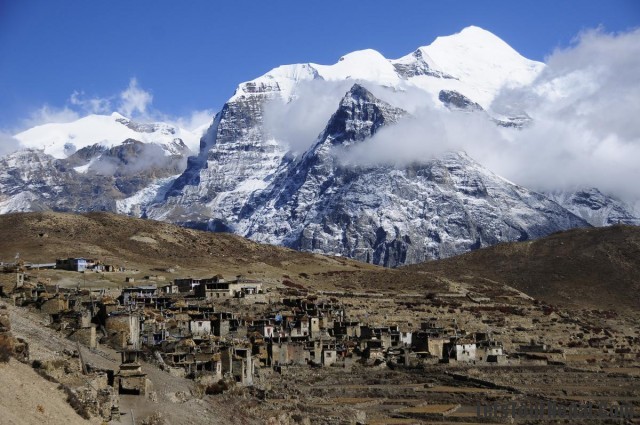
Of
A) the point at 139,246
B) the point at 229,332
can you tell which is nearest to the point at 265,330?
the point at 229,332

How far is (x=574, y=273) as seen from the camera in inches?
7136

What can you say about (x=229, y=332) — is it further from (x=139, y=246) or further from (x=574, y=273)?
(x=574, y=273)

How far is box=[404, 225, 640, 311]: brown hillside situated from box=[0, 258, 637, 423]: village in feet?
99.3

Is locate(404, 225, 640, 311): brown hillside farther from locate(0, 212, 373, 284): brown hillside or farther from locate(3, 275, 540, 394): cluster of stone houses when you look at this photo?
locate(3, 275, 540, 394): cluster of stone houses

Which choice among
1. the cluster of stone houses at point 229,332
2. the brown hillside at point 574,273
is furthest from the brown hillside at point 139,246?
the cluster of stone houses at point 229,332

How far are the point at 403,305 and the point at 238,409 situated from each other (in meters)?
76.8

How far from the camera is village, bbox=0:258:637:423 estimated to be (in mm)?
50094

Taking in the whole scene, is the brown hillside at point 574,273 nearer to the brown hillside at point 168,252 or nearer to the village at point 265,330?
the brown hillside at point 168,252

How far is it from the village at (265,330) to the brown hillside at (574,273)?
30.3 m

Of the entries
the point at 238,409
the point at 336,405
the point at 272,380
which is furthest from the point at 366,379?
the point at 238,409

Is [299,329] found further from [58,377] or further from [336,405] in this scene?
[58,377]

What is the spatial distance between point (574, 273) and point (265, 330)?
377 ft

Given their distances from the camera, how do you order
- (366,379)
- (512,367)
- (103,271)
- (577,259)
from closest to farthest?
1. (366,379)
2. (512,367)
3. (103,271)
4. (577,259)

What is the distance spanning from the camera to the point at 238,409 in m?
44.4
